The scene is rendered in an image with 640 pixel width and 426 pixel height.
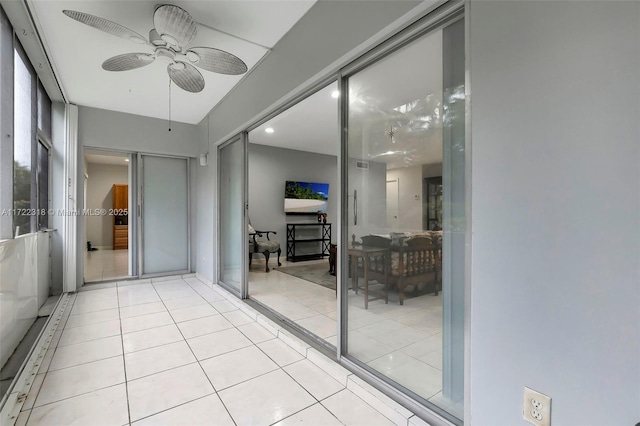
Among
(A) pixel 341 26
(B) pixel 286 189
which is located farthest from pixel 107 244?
(A) pixel 341 26

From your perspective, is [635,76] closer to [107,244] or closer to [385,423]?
[385,423]

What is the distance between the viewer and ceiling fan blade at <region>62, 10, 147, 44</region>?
1765mm

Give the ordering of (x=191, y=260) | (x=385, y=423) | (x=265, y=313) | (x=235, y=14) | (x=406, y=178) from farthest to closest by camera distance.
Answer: (x=191, y=260), (x=265, y=313), (x=235, y=14), (x=406, y=178), (x=385, y=423)

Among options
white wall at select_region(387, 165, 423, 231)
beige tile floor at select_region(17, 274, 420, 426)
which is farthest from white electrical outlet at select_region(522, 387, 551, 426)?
white wall at select_region(387, 165, 423, 231)

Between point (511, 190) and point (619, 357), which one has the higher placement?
point (511, 190)

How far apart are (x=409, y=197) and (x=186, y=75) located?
225 cm

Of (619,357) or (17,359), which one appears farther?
(17,359)

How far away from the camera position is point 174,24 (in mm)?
1994

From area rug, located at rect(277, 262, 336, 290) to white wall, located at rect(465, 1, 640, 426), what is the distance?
10.8 feet

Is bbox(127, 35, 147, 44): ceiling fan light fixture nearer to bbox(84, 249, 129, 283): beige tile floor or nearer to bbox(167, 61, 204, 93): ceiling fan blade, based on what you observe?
bbox(167, 61, 204, 93): ceiling fan blade

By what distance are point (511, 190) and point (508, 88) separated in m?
0.41

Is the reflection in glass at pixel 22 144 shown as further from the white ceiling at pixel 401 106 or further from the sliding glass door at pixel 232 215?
the white ceiling at pixel 401 106

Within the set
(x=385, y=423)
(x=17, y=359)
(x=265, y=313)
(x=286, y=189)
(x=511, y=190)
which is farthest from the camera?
(x=286, y=189)

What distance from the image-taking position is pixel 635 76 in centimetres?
88
